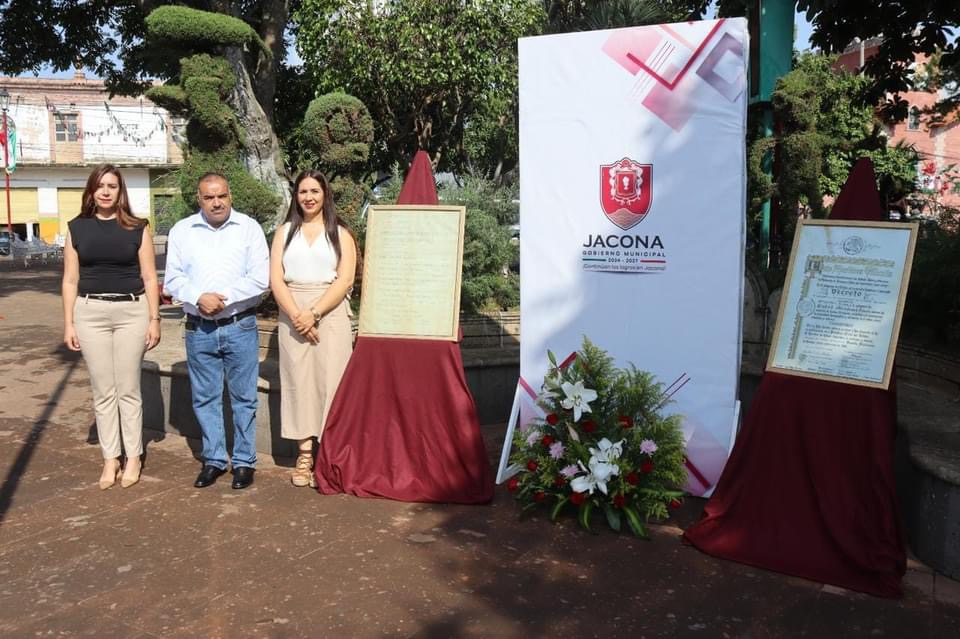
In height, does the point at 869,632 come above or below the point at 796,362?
below

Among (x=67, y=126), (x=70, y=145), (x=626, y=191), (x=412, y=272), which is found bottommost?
(x=412, y=272)

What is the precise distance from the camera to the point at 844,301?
3.81 meters

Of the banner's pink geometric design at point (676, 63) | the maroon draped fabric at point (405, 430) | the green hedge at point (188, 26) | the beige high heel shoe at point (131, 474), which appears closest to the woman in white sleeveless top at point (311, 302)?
the maroon draped fabric at point (405, 430)

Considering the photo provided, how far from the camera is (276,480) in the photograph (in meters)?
4.93

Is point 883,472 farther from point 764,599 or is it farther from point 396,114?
point 396,114

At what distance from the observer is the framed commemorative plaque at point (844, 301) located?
12.0 feet

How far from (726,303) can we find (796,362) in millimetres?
632

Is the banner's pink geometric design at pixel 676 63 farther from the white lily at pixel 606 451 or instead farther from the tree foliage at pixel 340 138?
the tree foliage at pixel 340 138

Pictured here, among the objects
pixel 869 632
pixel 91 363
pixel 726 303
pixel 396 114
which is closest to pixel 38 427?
pixel 91 363

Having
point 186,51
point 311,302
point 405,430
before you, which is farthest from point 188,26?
point 405,430

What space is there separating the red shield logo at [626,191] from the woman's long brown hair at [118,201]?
8.22 feet

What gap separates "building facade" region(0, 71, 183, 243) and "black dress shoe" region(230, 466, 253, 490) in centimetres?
3923

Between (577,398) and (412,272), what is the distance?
3.93 feet

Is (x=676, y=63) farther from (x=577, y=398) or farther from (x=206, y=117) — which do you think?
(x=206, y=117)
